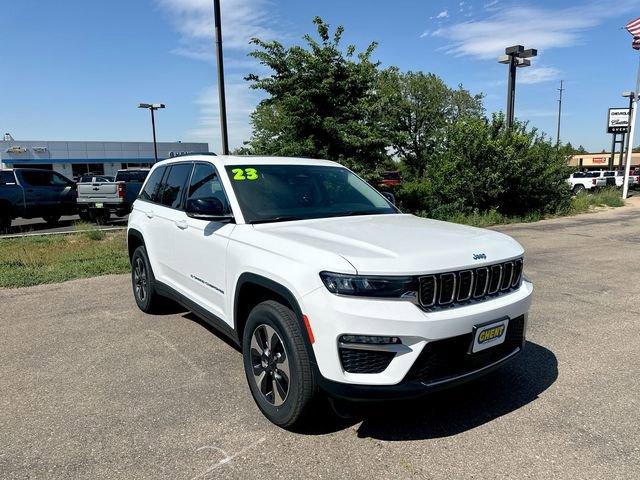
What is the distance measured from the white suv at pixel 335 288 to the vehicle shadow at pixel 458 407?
34 centimetres

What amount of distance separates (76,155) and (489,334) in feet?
209

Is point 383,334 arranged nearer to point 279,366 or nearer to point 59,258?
point 279,366

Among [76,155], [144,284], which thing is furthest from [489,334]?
[76,155]

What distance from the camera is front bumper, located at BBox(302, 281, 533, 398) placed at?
266cm

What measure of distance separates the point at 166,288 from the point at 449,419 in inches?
123

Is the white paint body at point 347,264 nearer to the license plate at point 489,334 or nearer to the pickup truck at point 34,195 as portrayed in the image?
the license plate at point 489,334

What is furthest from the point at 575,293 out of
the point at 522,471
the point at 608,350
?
the point at 522,471

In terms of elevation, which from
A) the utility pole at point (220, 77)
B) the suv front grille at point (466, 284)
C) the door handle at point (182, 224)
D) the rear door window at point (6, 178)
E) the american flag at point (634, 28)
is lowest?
the suv front grille at point (466, 284)

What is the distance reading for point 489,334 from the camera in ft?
9.85

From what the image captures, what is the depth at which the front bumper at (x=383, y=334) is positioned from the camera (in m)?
2.66

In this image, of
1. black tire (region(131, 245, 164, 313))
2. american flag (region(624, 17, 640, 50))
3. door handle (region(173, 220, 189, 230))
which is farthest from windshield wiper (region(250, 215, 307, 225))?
american flag (region(624, 17, 640, 50))

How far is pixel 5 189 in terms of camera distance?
1423cm

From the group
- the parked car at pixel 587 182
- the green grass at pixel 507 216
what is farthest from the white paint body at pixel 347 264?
the parked car at pixel 587 182

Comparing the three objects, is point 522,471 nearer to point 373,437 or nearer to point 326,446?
point 373,437
